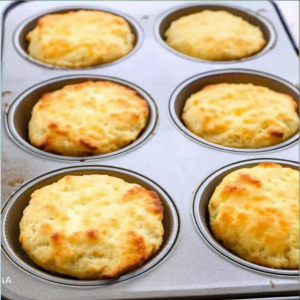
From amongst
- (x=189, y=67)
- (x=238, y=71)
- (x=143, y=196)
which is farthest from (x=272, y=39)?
(x=143, y=196)

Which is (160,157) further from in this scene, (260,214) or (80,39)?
(80,39)

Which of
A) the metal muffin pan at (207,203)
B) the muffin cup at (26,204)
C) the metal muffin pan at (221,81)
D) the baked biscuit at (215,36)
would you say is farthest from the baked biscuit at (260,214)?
the baked biscuit at (215,36)

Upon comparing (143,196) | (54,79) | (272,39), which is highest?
(272,39)

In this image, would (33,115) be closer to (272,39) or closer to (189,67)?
(189,67)

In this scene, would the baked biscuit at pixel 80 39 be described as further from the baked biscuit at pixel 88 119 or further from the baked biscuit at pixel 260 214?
the baked biscuit at pixel 260 214

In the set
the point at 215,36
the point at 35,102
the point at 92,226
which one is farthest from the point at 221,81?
the point at 92,226

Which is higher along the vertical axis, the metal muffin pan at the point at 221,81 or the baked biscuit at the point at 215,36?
the baked biscuit at the point at 215,36

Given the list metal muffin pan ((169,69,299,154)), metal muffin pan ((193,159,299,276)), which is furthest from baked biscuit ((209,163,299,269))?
metal muffin pan ((169,69,299,154))

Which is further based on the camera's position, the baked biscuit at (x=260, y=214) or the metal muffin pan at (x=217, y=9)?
the metal muffin pan at (x=217, y=9)

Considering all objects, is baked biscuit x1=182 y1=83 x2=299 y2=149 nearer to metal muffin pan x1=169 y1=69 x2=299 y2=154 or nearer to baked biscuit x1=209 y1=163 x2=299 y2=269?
metal muffin pan x1=169 y1=69 x2=299 y2=154
